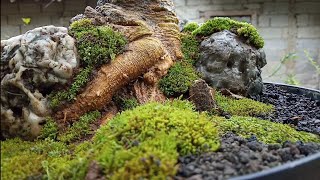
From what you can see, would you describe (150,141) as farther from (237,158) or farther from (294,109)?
(294,109)

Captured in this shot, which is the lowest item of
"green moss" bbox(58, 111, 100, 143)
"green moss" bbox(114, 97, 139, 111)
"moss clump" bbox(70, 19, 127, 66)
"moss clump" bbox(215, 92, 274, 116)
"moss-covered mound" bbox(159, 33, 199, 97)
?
"moss clump" bbox(215, 92, 274, 116)

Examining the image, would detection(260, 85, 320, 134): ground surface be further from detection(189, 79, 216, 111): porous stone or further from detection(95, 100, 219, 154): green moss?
detection(95, 100, 219, 154): green moss

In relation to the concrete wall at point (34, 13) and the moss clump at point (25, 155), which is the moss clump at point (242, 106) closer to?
the moss clump at point (25, 155)

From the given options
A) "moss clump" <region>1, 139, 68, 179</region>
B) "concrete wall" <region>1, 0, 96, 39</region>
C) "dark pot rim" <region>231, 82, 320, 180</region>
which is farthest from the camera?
"concrete wall" <region>1, 0, 96, 39</region>

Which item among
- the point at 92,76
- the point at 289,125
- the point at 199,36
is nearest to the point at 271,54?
the point at 199,36

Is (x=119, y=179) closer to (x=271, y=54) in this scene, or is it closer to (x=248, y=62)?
(x=248, y=62)

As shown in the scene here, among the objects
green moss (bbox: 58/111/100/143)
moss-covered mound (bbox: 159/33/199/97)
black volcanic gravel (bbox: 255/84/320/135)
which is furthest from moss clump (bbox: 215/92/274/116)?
green moss (bbox: 58/111/100/143)

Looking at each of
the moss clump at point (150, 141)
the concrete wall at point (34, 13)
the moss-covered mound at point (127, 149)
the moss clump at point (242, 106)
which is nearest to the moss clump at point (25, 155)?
the moss-covered mound at point (127, 149)

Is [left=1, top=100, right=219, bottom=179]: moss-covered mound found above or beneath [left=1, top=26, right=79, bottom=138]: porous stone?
beneath
